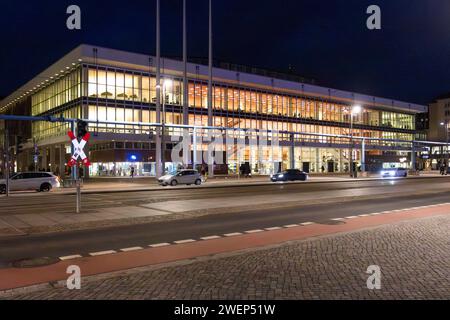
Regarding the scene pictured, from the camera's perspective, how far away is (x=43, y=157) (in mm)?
75875

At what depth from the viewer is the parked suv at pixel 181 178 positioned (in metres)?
38.6

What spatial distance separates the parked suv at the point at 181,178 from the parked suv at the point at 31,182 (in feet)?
31.0

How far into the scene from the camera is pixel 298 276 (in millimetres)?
7301

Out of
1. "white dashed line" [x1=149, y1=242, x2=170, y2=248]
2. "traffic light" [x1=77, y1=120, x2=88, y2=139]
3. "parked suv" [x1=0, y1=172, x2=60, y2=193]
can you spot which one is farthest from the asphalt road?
"parked suv" [x1=0, y1=172, x2=60, y2=193]

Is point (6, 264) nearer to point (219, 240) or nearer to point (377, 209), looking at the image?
point (219, 240)

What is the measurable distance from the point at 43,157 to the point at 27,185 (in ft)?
156

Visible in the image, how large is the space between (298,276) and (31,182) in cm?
2924

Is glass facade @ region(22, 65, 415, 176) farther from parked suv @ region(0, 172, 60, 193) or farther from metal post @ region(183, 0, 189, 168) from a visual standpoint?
parked suv @ region(0, 172, 60, 193)

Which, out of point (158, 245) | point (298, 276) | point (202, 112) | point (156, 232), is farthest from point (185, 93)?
point (298, 276)

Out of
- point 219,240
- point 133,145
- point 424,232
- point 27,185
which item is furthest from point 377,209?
point 133,145

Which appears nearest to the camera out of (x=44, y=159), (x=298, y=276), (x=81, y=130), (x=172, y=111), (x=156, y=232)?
(x=298, y=276)

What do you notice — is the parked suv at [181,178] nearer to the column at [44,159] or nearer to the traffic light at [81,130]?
the traffic light at [81,130]

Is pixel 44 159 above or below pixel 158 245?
above

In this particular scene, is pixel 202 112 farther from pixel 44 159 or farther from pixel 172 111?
pixel 44 159
